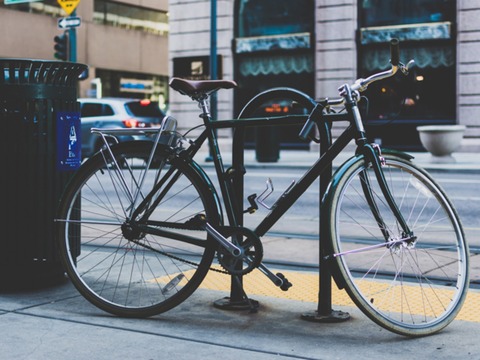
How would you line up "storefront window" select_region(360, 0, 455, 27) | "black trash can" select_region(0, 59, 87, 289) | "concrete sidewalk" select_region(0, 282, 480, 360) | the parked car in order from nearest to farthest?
1. "concrete sidewalk" select_region(0, 282, 480, 360)
2. "black trash can" select_region(0, 59, 87, 289)
3. the parked car
4. "storefront window" select_region(360, 0, 455, 27)

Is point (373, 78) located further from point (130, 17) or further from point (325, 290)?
point (130, 17)

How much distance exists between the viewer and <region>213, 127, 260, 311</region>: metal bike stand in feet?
13.3

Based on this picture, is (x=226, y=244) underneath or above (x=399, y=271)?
above

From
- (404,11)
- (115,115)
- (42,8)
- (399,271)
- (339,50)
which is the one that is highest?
(42,8)

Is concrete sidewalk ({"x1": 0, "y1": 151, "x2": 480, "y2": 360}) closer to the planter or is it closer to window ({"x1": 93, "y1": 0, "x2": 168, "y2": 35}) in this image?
the planter

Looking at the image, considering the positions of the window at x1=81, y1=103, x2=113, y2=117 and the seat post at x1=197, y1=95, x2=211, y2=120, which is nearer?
the seat post at x1=197, y1=95, x2=211, y2=120

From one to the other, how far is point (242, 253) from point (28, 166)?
145 centimetres

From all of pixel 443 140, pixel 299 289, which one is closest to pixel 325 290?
pixel 299 289

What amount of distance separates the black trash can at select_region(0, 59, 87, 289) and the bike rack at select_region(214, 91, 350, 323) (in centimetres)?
110

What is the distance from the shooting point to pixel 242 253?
382 centimetres

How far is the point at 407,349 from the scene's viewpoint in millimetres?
3379

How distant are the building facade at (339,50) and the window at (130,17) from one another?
1438 cm

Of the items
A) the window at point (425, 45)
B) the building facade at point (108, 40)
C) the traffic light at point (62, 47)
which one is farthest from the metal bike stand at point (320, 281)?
the building facade at point (108, 40)

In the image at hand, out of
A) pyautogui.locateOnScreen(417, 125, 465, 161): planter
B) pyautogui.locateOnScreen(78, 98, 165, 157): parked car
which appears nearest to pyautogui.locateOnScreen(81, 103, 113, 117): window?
pyautogui.locateOnScreen(78, 98, 165, 157): parked car
